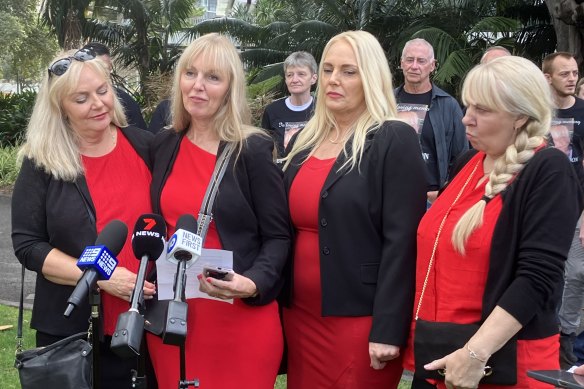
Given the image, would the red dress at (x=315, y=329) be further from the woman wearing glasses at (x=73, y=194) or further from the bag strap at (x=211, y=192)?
the woman wearing glasses at (x=73, y=194)

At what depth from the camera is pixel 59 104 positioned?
13.0 feet

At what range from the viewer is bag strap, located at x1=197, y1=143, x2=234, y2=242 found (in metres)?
3.64

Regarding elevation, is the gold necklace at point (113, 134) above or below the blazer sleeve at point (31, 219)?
above

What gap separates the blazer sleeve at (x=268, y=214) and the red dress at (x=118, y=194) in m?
0.55

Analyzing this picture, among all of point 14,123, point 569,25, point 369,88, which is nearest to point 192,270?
point 369,88

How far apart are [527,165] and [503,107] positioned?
0.79 ft

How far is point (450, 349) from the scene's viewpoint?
124 inches

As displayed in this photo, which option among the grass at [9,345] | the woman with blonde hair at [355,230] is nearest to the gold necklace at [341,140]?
the woman with blonde hair at [355,230]

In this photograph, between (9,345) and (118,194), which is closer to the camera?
(118,194)

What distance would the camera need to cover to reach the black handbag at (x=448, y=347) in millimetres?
3055

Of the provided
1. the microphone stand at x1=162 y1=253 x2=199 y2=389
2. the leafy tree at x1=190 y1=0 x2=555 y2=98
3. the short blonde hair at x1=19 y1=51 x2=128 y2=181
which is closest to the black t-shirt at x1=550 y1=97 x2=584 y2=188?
the short blonde hair at x1=19 y1=51 x2=128 y2=181

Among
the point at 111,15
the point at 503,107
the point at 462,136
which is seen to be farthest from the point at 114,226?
the point at 111,15

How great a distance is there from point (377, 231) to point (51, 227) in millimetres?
1533

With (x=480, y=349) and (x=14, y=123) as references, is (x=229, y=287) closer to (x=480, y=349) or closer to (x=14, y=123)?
(x=480, y=349)
